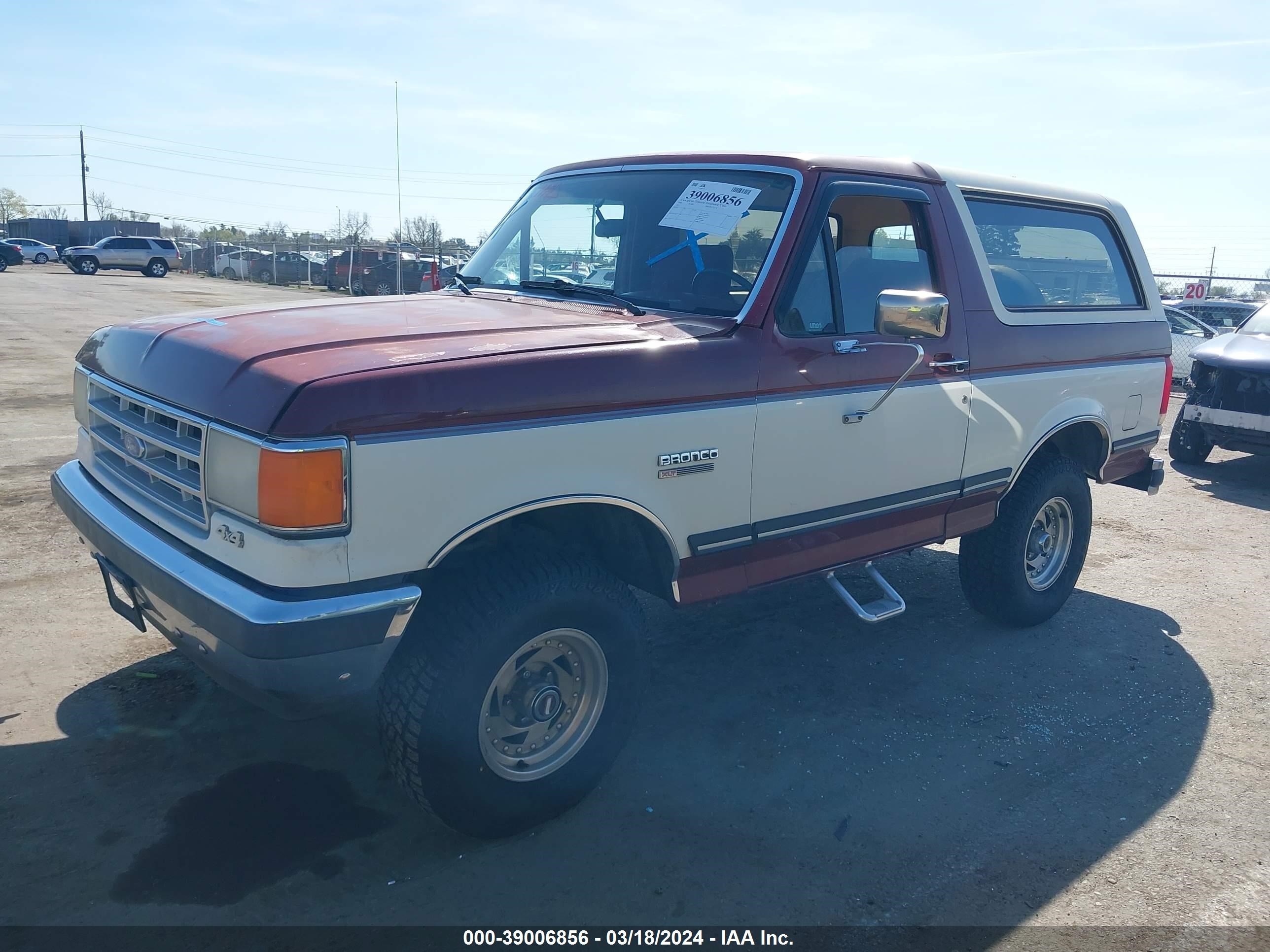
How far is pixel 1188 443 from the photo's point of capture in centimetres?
982

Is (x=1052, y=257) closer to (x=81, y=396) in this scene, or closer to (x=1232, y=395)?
(x=81, y=396)

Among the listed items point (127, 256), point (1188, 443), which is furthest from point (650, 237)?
point (127, 256)

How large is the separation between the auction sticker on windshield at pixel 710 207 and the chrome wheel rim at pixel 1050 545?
265 cm

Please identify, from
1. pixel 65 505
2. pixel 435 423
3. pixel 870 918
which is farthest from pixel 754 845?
pixel 65 505

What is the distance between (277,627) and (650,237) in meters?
2.30

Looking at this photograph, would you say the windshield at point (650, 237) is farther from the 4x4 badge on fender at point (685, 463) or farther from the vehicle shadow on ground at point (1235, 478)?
the vehicle shadow on ground at point (1235, 478)

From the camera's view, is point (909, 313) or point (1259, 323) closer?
point (909, 313)

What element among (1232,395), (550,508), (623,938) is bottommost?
(623,938)

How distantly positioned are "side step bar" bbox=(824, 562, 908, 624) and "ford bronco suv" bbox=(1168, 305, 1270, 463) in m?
6.43

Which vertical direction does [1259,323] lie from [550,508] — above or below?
above

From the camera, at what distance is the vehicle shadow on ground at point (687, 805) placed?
2918 mm

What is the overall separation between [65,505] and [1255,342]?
32.5ft

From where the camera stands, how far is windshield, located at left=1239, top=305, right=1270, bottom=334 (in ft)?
31.2

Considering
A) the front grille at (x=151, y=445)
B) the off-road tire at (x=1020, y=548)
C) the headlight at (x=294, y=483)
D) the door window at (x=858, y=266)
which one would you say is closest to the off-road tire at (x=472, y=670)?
the headlight at (x=294, y=483)
